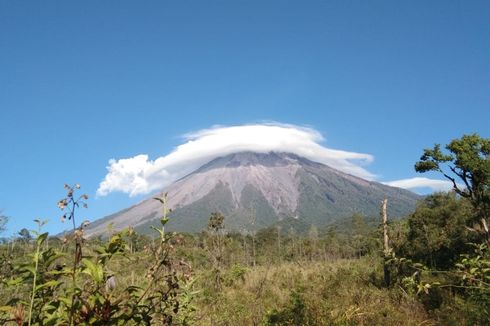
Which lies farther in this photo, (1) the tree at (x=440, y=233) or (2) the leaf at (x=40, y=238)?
(1) the tree at (x=440, y=233)

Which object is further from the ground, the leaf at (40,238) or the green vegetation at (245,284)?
the leaf at (40,238)

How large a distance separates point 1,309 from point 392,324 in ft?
23.5

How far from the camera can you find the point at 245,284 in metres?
19.1

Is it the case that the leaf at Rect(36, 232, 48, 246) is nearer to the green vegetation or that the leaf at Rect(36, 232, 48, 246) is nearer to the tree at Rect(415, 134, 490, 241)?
the green vegetation

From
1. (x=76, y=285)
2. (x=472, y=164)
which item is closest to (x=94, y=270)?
(x=76, y=285)

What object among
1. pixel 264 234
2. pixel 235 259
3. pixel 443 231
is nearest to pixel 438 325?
pixel 443 231

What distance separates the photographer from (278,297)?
45.9 feet

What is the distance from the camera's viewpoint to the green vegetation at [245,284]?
180 centimetres

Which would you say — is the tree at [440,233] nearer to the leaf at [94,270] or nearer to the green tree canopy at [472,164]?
the green tree canopy at [472,164]

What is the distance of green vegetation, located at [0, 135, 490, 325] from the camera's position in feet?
5.90

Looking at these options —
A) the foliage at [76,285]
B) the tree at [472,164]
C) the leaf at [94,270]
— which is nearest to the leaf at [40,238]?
the foliage at [76,285]

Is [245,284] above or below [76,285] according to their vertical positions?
below

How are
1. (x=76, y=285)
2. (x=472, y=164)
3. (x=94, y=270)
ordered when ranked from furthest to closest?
(x=472, y=164) < (x=76, y=285) < (x=94, y=270)

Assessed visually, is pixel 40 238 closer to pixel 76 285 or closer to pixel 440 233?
pixel 76 285
